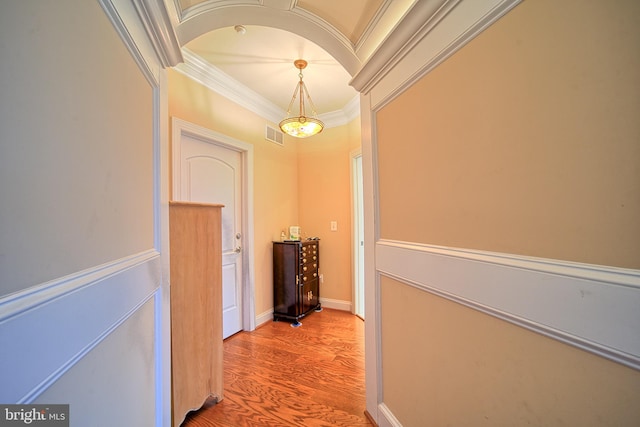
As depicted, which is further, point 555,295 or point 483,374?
point 483,374

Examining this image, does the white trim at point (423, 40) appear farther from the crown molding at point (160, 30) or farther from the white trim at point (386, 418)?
the white trim at point (386, 418)

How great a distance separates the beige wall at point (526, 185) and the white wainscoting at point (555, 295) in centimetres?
3

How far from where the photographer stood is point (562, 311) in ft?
1.84

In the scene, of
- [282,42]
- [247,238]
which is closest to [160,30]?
[282,42]

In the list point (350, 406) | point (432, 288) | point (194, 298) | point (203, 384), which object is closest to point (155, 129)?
point (194, 298)

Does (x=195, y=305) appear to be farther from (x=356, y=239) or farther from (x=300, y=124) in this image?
(x=356, y=239)

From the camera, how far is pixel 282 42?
194cm

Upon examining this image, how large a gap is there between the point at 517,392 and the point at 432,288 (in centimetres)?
37

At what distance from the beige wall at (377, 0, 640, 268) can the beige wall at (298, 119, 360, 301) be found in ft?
7.26

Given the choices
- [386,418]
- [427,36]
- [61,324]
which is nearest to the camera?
[61,324]

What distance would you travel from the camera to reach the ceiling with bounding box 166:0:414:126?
121cm

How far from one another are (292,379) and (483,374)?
148cm

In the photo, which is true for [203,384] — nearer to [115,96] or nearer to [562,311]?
[115,96]

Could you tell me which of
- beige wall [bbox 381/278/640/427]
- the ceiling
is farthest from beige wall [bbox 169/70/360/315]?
beige wall [bbox 381/278/640/427]
